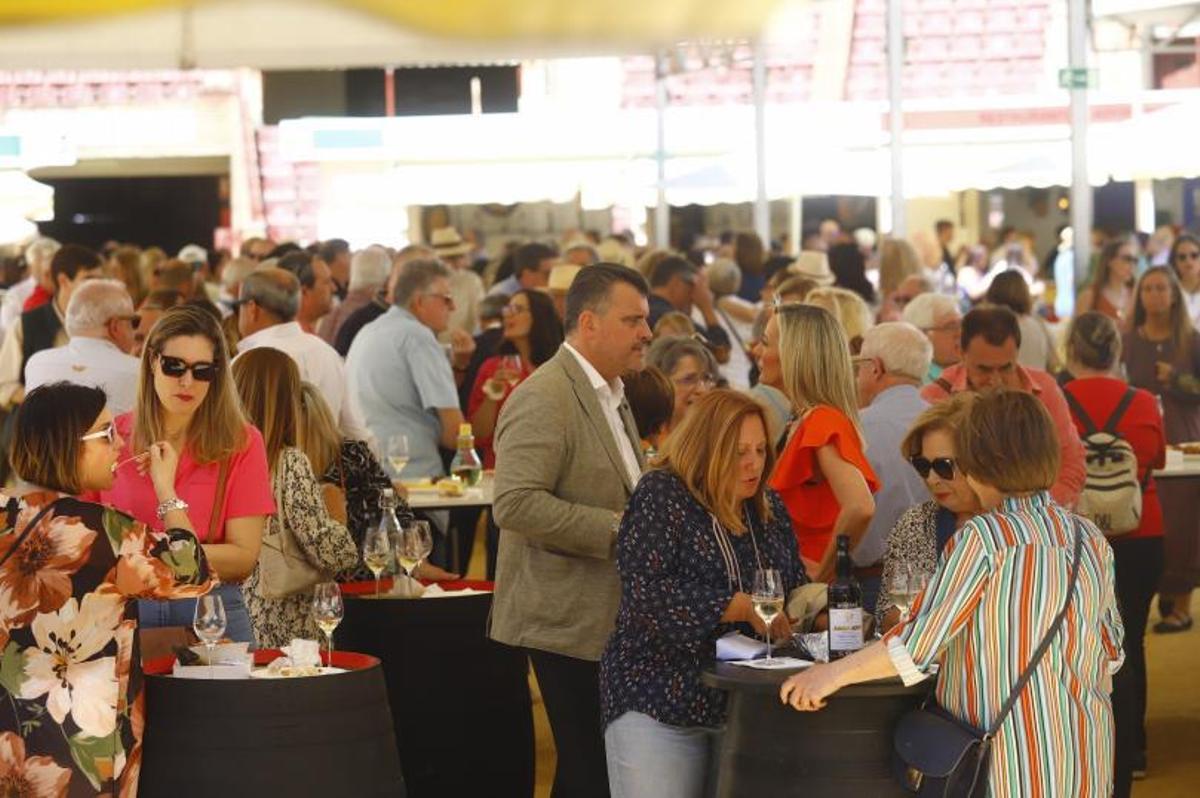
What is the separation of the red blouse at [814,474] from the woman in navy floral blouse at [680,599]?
1069 mm

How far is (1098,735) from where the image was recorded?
4297mm

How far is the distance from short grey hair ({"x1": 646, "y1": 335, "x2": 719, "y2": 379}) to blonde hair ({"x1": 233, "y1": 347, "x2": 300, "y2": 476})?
175cm

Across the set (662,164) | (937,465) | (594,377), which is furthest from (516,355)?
(662,164)

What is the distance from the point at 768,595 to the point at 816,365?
1606 mm

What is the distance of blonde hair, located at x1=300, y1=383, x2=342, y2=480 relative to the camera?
6109mm

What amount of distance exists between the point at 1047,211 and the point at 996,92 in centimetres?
210

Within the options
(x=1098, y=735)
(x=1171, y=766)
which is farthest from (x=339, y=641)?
(x=1171, y=766)

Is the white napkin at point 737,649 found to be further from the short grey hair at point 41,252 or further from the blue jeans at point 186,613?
the short grey hair at point 41,252

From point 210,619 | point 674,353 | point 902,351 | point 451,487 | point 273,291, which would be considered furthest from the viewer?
point 273,291

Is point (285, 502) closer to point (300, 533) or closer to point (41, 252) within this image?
point (300, 533)

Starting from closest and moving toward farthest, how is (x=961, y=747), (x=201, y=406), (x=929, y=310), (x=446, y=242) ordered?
(x=961, y=747) → (x=201, y=406) → (x=929, y=310) → (x=446, y=242)

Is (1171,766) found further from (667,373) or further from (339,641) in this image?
(339,641)

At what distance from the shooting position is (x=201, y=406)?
5371mm

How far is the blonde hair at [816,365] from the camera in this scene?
6047mm
